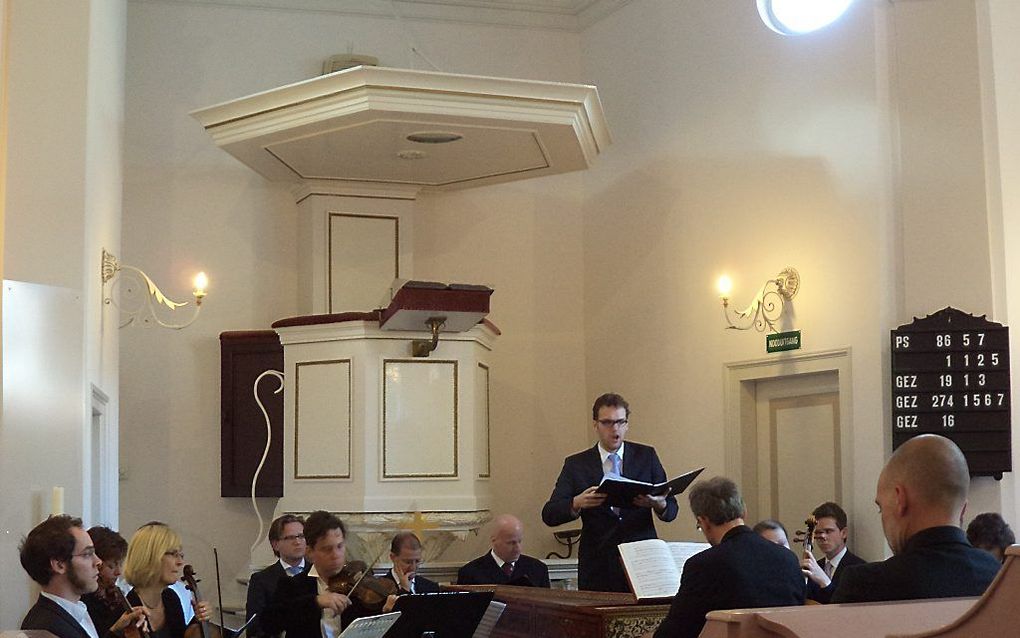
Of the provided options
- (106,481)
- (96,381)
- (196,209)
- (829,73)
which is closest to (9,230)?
(96,381)

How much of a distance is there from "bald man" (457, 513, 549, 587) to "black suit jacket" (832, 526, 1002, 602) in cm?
417

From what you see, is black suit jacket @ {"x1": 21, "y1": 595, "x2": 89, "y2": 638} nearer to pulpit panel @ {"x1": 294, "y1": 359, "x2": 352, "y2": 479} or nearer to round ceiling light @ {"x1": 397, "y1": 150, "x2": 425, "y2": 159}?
pulpit panel @ {"x1": 294, "y1": 359, "x2": 352, "y2": 479}

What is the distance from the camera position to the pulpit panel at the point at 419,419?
345 inches

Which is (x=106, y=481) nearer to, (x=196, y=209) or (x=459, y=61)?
(x=196, y=209)

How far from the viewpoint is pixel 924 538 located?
3443 mm

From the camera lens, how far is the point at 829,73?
885cm

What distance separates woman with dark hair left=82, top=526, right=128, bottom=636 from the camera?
18.4 feet

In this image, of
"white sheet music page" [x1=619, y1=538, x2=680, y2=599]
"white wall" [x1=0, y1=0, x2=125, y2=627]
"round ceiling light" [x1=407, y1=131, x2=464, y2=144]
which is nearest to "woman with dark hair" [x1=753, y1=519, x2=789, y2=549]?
"white sheet music page" [x1=619, y1=538, x2=680, y2=599]

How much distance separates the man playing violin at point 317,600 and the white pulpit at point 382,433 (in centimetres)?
290

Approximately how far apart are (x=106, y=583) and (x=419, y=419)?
10.4 feet

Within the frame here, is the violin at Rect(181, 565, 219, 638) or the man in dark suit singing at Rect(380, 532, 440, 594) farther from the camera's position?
the man in dark suit singing at Rect(380, 532, 440, 594)

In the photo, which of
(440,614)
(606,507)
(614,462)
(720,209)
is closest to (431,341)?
(614,462)

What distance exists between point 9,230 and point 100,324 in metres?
1.57

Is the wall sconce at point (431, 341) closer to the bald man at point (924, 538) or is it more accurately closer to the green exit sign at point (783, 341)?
the green exit sign at point (783, 341)
